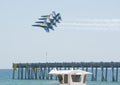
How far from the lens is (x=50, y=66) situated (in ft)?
547

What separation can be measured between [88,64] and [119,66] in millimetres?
11666

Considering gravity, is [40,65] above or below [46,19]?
below

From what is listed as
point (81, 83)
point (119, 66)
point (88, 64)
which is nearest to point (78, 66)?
point (88, 64)

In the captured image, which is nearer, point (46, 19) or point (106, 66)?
point (46, 19)

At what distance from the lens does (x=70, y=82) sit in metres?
30.7

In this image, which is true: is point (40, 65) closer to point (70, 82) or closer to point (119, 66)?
point (119, 66)

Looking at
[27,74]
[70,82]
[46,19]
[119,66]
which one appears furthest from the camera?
[27,74]

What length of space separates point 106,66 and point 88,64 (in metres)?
6.73

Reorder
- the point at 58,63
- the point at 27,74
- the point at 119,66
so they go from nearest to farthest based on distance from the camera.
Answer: the point at 119,66, the point at 58,63, the point at 27,74

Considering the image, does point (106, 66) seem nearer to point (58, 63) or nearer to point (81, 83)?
point (58, 63)

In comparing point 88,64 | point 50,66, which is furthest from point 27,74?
point 88,64

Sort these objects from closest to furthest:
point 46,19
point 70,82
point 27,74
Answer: point 70,82, point 46,19, point 27,74

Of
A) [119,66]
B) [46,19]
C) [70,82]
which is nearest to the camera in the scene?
[70,82]

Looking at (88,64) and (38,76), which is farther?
(38,76)
